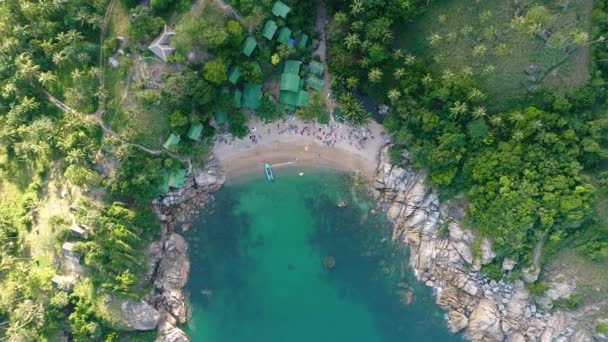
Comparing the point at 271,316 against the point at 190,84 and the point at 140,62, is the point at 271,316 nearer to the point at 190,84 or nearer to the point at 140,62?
the point at 190,84

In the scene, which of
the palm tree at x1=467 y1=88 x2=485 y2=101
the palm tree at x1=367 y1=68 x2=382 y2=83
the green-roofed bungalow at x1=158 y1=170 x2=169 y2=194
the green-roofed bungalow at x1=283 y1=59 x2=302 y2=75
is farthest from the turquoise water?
the palm tree at x1=467 y1=88 x2=485 y2=101

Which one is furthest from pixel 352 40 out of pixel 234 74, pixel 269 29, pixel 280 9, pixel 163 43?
pixel 163 43

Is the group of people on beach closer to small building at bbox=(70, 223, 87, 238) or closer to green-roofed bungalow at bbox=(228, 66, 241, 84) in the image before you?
green-roofed bungalow at bbox=(228, 66, 241, 84)

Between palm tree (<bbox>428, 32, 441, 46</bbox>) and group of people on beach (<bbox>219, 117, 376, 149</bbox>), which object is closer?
palm tree (<bbox>428, 32, 441, 46</bbox>)

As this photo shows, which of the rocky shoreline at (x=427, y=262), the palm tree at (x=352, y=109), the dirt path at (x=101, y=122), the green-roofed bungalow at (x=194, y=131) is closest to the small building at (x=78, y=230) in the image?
the rocky shoreline at (x=427, y=262)

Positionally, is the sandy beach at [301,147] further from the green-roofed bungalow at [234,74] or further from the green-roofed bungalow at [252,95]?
the green-roofed bungalow at [234,74]

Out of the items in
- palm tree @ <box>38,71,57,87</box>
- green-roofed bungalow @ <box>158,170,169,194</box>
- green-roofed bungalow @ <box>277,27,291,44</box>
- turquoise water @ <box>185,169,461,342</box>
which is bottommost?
turquoise water @ <box>185,169,461,342</box>
